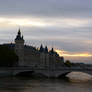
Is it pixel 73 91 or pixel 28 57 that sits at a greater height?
pixel 28 57

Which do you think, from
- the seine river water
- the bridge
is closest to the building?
the bridge

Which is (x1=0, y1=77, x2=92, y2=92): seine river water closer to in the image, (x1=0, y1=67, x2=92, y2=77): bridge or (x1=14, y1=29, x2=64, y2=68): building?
(x1=0, y1=67, x2=92, y2=77): bridge

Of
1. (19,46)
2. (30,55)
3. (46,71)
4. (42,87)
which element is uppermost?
(19,46)

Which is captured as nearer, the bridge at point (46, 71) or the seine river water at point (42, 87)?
the seine river water at point (42, 87)

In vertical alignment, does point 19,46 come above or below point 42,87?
above

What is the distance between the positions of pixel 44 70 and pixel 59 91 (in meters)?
24.2

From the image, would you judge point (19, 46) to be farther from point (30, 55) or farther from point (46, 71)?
point (46, 71)

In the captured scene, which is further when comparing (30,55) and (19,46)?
(30,55)

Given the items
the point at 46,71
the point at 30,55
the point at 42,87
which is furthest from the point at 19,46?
the point at 42,87

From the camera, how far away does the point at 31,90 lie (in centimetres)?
4072

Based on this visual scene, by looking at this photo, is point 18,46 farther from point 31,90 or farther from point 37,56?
point 31,90

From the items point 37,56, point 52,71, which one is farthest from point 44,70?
point 37,56

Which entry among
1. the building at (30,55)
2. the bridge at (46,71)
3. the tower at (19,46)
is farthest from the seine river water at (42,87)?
the tower at (19,46)

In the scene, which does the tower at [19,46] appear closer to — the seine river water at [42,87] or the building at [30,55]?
the building at [30,55]
